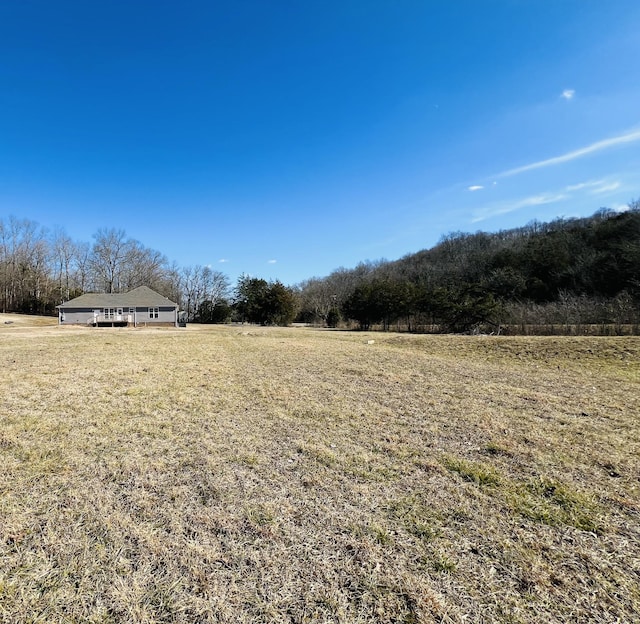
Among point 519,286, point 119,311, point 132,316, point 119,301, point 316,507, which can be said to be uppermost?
point 519,286

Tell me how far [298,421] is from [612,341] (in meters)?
10.6

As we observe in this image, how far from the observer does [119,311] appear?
30547 millimetres

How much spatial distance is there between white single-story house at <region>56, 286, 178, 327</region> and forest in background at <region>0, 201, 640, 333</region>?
7190 mm

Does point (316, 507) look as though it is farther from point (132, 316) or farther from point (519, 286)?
point (132, 316)

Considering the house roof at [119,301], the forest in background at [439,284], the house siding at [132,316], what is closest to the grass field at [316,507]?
the forest in background at [439,284]

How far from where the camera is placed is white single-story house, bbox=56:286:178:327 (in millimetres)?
29733

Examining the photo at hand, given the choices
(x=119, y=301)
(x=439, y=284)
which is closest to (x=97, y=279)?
(x=119, y=301)

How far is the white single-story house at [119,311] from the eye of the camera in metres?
29.7

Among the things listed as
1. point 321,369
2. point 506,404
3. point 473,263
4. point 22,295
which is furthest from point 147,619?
point 22,295

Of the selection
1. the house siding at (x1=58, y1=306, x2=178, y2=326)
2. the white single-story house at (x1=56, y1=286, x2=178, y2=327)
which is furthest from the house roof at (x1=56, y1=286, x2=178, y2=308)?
the house siding at (x1=58, y1=306, x2=178, y2=326)

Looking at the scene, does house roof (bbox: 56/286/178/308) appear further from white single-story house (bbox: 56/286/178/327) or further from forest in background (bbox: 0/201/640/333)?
forest in background (bbox: 0/201/640/333)

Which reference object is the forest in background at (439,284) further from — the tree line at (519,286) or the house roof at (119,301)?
the house roof at (119,301)

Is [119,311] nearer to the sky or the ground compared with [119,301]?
nearer to the ground

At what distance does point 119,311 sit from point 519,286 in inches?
1393
